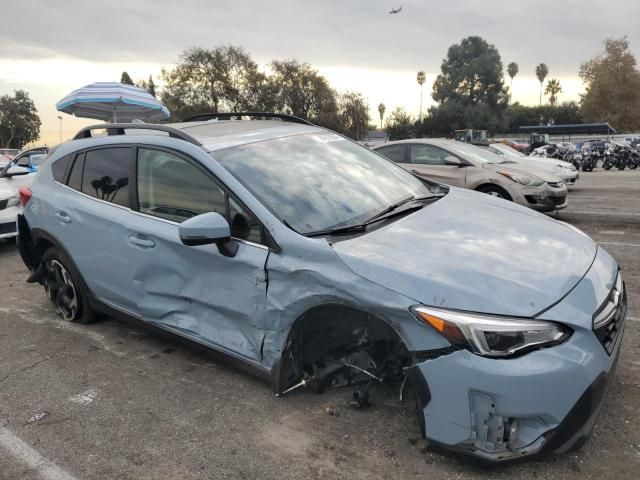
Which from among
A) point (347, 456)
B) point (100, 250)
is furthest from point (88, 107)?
point (347, 456)

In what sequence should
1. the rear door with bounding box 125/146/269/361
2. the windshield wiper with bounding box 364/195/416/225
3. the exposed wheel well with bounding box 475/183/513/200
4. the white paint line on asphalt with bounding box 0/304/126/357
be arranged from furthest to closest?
the exposed wheel well with bounding box 475/183/513/200 → the white paint line on asphalt with bounding box 0/304/126/357 → the windshield wiper with bounding box 364/195/416/225 → the rear door with bounding box 125/146/269/361

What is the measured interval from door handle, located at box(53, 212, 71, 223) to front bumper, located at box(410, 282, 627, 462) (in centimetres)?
294

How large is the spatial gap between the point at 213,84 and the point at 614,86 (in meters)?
40.6

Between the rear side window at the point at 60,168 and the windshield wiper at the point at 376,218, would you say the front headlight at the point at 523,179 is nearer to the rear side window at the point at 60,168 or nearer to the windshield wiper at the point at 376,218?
the windshield wiper at the point at 376,218

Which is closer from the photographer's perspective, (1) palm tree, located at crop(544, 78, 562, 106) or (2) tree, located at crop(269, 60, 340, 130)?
(2) tree, located at crop(269, 60, 340, 130)

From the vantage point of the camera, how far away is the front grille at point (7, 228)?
285 inches

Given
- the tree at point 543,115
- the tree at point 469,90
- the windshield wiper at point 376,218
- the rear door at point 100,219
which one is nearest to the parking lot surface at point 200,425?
the rear door at point 100,219

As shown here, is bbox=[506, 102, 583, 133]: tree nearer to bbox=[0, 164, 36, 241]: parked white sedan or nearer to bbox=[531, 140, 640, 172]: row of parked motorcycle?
bbox=[531, 140, 640, 172]: row of parked motorcycle

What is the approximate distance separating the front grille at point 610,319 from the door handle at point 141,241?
2.47m

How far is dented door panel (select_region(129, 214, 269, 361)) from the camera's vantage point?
9.18ft

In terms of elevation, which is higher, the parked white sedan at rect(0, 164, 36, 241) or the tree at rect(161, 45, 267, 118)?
the tree at rect(161, 45, 267, 118)

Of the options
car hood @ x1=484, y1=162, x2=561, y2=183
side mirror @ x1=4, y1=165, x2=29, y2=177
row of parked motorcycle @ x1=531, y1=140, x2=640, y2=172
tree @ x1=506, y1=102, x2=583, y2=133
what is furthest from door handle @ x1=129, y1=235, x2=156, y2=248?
tree @ x1=506, y1=102, x2=583, y2=133

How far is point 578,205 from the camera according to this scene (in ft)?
33.6

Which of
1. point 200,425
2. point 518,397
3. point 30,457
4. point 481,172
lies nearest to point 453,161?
point 481,172
